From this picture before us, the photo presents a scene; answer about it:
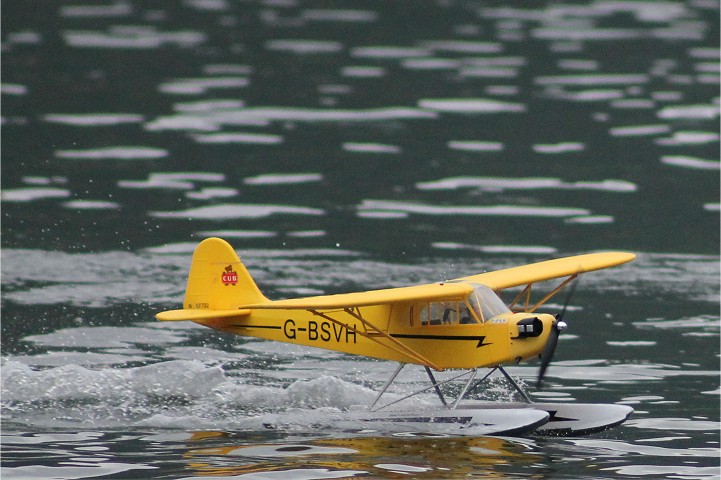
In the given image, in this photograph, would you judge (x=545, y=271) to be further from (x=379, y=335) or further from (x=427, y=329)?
(x=379, y=335)

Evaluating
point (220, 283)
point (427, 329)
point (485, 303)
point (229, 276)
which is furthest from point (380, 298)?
point (220, 283)

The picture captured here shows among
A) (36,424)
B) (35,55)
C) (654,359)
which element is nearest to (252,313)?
(36,424)

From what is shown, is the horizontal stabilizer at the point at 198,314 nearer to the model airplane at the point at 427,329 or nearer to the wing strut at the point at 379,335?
the model airplane at the point at 427,329

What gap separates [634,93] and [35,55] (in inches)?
882

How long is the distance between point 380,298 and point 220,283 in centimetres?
312

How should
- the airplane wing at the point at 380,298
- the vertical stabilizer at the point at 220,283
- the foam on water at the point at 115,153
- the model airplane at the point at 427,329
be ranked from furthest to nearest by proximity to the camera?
the foam on water at the point at 115,153, the vertical stabilizer at the point at 220,283, the model airplane at the point at 427,329, the airplane wing at the point at 380,298

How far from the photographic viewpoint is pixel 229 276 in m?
18.3

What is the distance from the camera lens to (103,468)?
48.1 feet

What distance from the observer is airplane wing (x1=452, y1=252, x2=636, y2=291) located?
59.4 feet

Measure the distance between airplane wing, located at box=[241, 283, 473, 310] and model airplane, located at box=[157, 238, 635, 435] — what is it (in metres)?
0.01

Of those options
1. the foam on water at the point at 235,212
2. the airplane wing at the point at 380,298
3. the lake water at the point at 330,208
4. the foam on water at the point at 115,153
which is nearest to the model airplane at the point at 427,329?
the airplane wing at the point at 380,298

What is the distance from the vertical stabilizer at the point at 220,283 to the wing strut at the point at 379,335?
1292mm

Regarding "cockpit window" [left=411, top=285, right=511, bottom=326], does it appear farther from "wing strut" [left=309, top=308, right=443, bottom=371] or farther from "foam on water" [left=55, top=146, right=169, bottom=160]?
"foam on water" [left=55, top=146, right=169, bottom=160]

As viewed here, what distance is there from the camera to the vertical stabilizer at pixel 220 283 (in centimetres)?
1827
